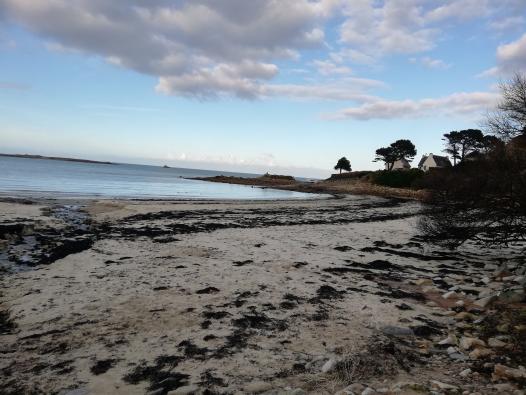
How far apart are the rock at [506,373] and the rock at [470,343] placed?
2.10ft

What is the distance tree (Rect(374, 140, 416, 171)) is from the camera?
255ft

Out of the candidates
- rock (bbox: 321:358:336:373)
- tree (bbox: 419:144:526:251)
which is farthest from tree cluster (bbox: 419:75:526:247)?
rock (bbox: 321:358:336:373)

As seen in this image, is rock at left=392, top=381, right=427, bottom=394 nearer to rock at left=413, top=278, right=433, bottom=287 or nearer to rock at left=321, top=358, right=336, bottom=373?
rock at left=321, top=358, right=336, bottom=373

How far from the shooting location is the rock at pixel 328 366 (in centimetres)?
403

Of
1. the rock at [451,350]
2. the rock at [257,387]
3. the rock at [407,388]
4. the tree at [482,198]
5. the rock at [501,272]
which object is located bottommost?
the rock at [257,387]

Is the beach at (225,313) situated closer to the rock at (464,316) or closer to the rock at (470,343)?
the rock at (464,316)

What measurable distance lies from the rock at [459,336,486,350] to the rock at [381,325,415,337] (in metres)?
0.63

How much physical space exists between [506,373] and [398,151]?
8055 cm

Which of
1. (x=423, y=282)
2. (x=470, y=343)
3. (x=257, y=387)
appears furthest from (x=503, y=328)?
(x=257, y=387)

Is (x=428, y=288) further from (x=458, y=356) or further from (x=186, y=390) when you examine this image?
(x=186, y=390)

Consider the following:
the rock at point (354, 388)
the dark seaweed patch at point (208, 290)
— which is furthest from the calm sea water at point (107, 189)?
the rock at point (354, 388)

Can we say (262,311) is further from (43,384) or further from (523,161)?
(523,161)

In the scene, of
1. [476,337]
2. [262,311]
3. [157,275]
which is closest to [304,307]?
[262,311]

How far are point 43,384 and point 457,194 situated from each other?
939cm
